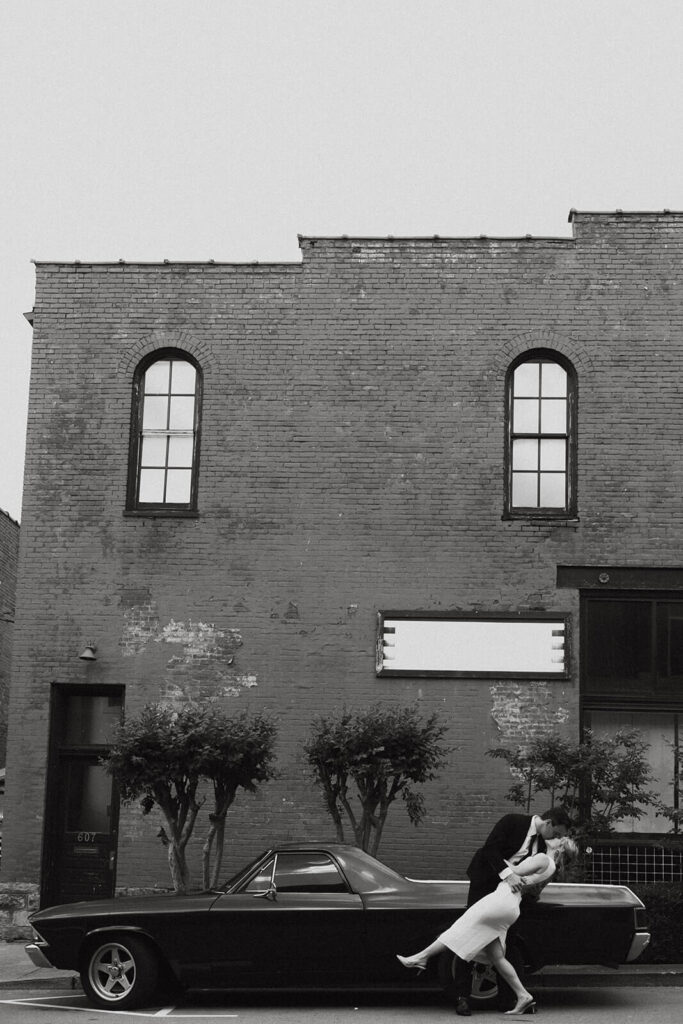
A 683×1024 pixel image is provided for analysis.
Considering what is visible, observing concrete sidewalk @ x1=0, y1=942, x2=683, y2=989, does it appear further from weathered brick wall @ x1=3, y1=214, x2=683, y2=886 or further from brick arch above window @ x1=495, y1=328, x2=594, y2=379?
brick arch above window @ x1=495, y1=328, x2=594, y2=379

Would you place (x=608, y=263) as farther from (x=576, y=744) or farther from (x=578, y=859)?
(x=578, y=859)

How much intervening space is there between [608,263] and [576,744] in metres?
5.98

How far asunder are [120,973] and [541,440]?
8.38 m

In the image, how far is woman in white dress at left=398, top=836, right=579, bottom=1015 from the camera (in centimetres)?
Result: 975

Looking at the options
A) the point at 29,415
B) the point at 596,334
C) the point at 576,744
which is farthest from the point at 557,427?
the point at 29,415

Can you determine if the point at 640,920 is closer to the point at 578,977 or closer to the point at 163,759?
the point at 578,977

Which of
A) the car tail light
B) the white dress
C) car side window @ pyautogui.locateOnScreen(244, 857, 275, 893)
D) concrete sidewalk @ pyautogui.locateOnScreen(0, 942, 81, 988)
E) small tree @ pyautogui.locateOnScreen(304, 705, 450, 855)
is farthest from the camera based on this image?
small tree @ pyautogui.locateOnScreen(304, 705, 450, 855)

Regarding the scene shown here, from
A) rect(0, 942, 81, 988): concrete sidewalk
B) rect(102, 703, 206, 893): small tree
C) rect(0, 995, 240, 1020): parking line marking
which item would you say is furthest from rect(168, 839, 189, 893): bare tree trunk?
rect(0, 995, 240, 1020): parking line marking

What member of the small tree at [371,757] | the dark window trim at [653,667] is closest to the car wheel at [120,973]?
the small tree at [371,757]

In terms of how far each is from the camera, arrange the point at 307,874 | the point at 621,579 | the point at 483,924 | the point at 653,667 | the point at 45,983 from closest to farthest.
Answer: the point at 483,924 < the point at 307,874 < the point at 45,983 < the point at 653,667 < the point at 621,579

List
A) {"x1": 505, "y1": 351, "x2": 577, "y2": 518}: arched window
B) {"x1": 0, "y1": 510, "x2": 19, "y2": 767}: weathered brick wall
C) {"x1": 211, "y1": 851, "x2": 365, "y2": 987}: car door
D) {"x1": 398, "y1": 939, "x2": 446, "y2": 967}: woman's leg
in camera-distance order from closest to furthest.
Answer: {"x1": 398, "y1": 939, "x2": 446, "y2": 967}: woman's leg, {"x1": 211, "y1": 851, "x2": 365, "y2": 987}: car door, {"x1": 505, "y1": 351, "x2": 577, "y2": 518}: arched window, {"x1": 0, "y1": 510, "x2": 19, "y2": 767}: weathered brick wall

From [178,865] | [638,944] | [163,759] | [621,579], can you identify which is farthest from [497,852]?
[621,579]

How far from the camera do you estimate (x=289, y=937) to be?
33.7ft

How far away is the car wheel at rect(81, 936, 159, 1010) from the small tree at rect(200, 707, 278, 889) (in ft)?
7.63
